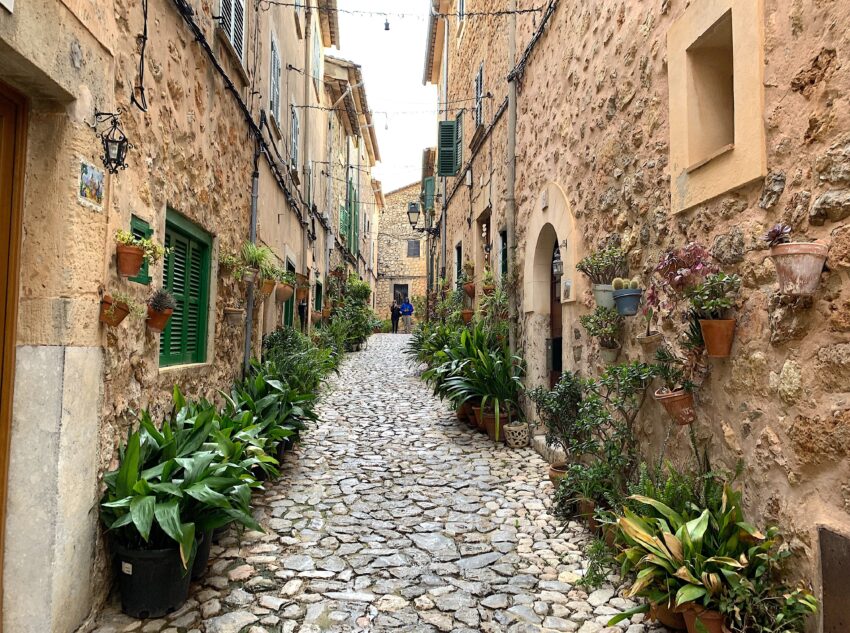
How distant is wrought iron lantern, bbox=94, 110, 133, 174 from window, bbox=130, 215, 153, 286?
39 centimetres

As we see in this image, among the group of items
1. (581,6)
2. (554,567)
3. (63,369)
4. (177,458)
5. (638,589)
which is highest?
(581,6)

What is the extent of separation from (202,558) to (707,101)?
3761 millimetres

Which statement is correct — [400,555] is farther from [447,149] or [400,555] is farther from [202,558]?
[447,149]

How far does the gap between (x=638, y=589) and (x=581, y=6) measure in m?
4.40

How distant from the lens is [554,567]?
3139 millimetres

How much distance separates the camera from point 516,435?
561 cm

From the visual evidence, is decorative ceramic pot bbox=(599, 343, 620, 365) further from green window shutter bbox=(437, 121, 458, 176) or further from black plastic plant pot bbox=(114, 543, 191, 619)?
green window shutter bbox=(437, 121, 458, 176)

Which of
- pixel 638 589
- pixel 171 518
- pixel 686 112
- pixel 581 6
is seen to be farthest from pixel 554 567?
pixel 581 6

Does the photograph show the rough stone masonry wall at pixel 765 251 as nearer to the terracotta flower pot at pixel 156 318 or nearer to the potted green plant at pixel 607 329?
the potted green plant at pixel 607 329

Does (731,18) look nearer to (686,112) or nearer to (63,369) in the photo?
(686,112)

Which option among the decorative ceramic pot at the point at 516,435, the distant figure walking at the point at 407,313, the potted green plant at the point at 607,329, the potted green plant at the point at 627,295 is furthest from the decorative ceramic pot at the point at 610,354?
the distant figure walking at the point at 407,313

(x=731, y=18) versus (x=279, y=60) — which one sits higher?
(x=279, y=60)


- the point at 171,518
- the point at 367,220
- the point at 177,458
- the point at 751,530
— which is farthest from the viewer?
the point at 367,220

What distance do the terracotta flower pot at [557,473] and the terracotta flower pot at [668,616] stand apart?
1.57 meters
